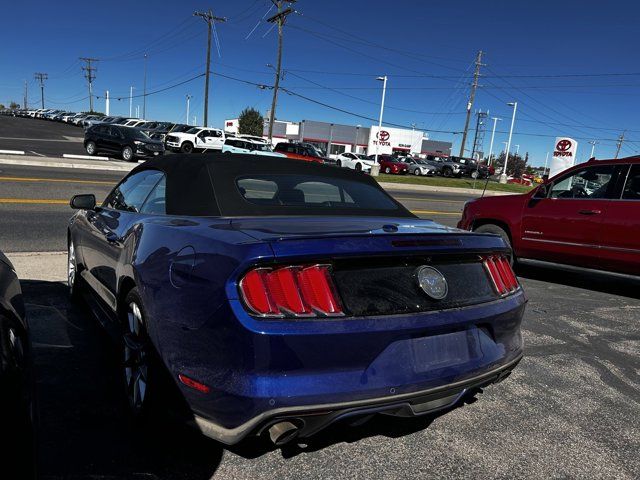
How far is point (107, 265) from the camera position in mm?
3418

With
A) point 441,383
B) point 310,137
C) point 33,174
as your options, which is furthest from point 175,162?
point 310,137

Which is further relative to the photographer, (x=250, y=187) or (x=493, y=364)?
(x=250, y=187)

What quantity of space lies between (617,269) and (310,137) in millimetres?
75086

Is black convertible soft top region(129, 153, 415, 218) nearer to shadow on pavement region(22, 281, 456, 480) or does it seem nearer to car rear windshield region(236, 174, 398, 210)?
car rear windshield region(236, 174, 398, 210)

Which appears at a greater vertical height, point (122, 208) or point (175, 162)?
point (175, 162)

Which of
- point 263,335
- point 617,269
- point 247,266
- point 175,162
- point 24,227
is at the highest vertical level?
point 175,162

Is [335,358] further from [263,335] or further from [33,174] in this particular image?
[33,174]

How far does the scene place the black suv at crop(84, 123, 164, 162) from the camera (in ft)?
77.6

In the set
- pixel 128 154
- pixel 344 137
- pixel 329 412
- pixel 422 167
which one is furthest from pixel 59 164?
pixel 344 137

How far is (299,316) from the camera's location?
82.3 inches

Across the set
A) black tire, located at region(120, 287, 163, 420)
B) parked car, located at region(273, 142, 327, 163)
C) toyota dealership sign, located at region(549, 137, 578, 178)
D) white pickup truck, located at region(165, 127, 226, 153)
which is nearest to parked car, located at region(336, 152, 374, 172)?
parked car, located at region(273, 142, 327, 163)

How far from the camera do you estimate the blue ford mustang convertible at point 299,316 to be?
2055 mm

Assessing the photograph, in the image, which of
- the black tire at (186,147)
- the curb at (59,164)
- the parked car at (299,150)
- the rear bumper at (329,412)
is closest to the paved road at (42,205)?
the curb at (59,164)

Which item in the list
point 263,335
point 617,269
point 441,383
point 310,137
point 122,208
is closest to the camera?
point 263,335
